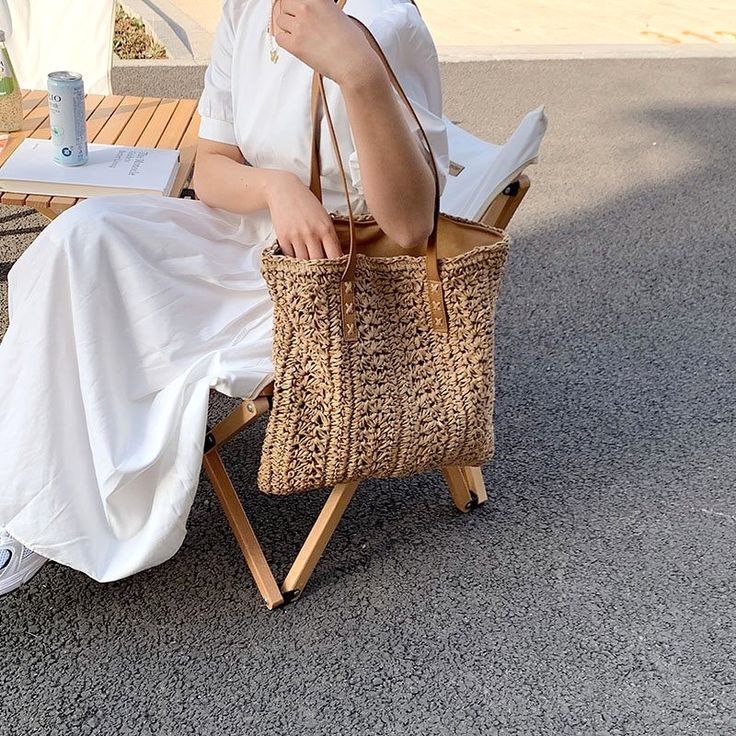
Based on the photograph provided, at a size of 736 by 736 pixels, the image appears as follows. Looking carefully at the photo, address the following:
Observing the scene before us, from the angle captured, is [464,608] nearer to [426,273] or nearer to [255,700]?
[255,700]

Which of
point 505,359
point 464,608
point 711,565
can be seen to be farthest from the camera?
point 505,359

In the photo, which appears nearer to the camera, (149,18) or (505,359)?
(505,359)

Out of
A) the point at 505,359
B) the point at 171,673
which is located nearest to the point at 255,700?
the point at 171,673


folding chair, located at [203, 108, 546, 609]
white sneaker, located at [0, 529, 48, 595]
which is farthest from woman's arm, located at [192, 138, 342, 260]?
white sneaker, located at [0, 529, 48, 595]

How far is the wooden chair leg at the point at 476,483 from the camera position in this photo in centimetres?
242

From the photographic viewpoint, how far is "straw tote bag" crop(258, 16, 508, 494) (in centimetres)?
180

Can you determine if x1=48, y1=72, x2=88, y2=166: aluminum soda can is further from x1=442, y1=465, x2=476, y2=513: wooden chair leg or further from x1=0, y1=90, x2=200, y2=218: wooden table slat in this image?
x1=442, y1=465, x2=476, y2=513: wooden chair leg

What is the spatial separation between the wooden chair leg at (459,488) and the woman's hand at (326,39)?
3.27ft

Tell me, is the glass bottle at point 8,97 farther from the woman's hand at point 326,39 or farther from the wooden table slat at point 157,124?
the woman's hand at point 326,39

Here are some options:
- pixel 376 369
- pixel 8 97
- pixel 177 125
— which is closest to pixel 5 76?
pixel 8 97

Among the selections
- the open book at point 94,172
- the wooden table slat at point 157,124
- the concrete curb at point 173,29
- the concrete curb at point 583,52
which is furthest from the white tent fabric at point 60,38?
the concrete curb at point 583,52

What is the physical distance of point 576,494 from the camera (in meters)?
2.52

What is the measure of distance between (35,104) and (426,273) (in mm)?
1733

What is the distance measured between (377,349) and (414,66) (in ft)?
1.87
